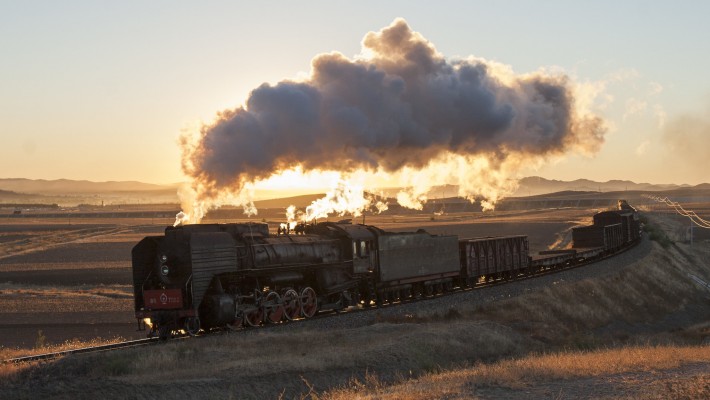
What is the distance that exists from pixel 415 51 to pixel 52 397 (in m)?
25.1

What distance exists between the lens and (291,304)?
26.8 m

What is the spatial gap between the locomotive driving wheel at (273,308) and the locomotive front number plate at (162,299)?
3.45 metres

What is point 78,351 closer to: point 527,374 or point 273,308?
point 273,308

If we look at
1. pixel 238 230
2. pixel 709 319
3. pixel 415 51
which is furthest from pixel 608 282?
pixel 238 230

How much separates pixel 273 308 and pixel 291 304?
888mm

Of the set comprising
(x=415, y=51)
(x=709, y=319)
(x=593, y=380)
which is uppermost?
(x=415, y=51)

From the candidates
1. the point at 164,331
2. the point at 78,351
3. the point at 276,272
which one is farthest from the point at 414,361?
the point at 78,351

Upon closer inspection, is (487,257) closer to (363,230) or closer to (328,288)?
(363,230)

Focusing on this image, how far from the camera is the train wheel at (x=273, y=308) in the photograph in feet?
85.0

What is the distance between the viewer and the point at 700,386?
1485 cm

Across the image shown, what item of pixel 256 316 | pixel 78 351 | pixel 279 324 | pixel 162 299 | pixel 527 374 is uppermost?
pixel 162 299

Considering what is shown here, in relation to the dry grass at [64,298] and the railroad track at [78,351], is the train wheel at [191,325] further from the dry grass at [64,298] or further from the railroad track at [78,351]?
the dry grass at [64,298]

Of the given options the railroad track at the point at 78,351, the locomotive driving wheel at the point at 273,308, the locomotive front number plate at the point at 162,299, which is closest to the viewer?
the railroad track at the point at 78,351

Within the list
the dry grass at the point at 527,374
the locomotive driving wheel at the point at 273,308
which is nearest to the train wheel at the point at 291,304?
the locomotive driving wheel at the point at 273,308
